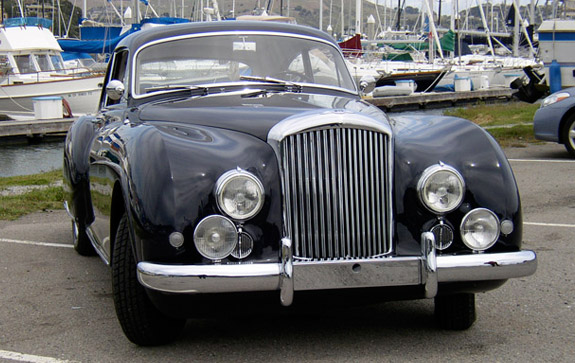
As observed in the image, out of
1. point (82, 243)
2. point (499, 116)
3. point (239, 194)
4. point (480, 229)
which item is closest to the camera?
point (239, 194)

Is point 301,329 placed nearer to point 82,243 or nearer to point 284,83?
point 284,83

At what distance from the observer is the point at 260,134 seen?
4.51 metres

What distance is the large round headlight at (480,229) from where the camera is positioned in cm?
438

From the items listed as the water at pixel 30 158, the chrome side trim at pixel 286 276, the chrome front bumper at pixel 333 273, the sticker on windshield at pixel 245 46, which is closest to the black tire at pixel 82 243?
the sticker on windshield at pixel 245 46

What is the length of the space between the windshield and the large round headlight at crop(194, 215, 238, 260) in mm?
1962

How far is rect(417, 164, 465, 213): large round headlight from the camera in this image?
4.39 m

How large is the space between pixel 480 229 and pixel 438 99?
32587 mm

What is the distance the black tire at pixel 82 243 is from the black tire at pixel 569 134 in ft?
26.1

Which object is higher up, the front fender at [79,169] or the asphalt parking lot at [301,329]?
the front fender at [79,169]

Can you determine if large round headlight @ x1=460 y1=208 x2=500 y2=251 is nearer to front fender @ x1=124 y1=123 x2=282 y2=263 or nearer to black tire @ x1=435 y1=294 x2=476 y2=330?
→ black tire @ x1=435 y1=294 x2=476 y2=330

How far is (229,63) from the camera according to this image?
5988mm

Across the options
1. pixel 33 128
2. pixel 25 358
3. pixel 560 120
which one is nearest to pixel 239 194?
pixel 25 358

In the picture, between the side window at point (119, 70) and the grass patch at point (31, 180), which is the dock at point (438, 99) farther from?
the side window at point (119, 70)

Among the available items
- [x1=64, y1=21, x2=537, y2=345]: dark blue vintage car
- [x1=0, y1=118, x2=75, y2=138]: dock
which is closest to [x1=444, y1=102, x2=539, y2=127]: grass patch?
[x1=0, y1=118, x2=75, y2=138]: dock
